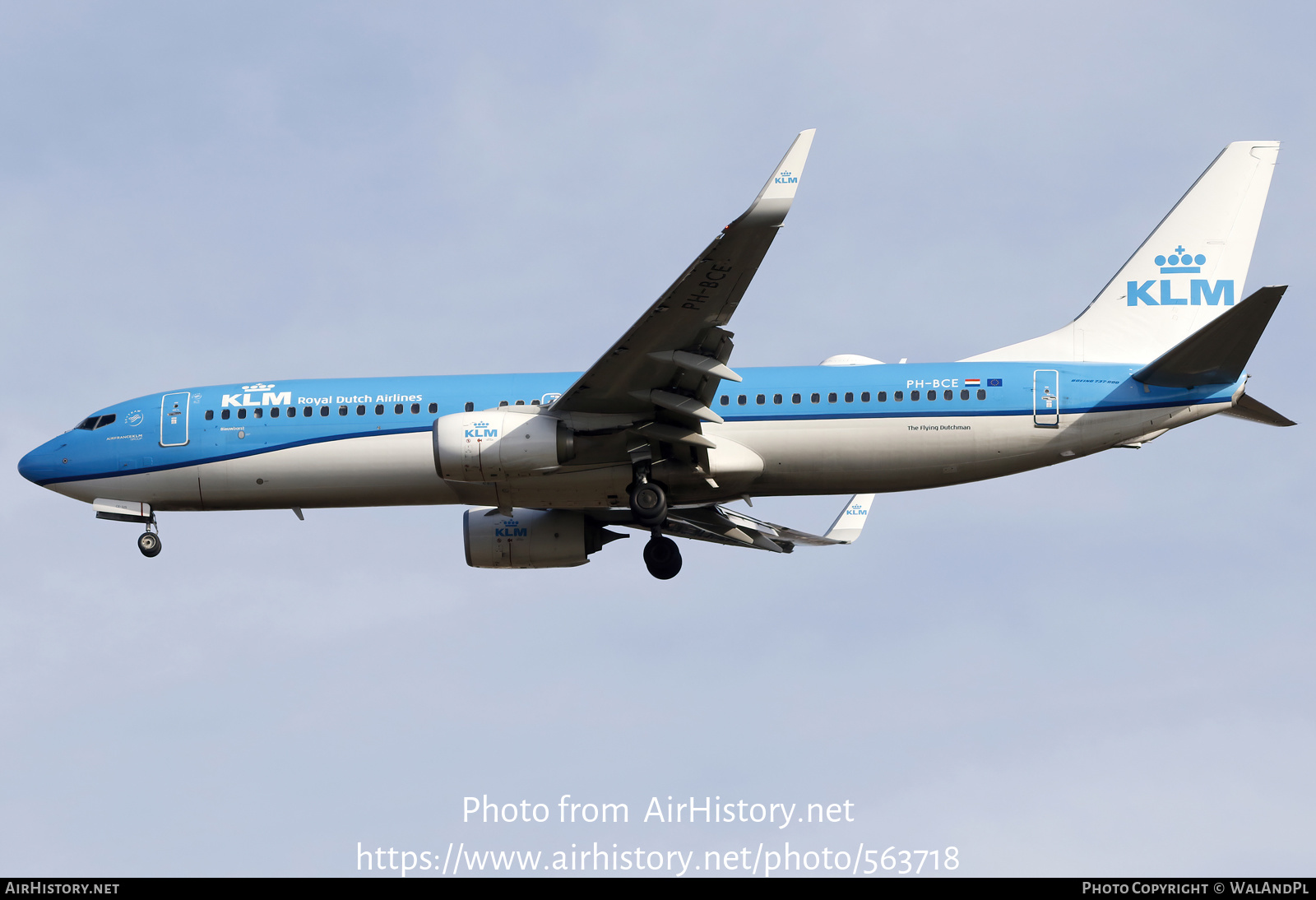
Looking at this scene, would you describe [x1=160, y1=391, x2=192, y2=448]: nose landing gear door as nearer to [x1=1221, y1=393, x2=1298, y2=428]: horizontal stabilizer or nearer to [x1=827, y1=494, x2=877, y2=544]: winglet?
[x1=827, y1=494, x2=877, y2=544]: winglet

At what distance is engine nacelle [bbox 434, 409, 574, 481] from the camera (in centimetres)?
2581

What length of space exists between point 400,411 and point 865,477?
8.88 meters

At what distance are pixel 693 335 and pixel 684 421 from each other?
2342 millimetres

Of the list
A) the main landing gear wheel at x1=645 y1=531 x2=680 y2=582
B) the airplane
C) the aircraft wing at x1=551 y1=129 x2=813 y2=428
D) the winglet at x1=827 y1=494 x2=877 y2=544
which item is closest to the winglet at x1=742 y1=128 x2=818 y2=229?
the aircraft wing at x1=551 y1=129 x2=813 y2=428

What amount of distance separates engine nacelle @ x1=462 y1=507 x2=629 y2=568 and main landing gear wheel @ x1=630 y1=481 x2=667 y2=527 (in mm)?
3793

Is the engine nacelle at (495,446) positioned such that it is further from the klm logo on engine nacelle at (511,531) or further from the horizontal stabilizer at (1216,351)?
the horizontal stabilizer at (1216,351)

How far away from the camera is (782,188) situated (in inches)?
850

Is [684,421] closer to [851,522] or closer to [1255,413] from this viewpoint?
[851,522]

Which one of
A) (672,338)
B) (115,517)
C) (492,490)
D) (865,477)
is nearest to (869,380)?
(865,477)

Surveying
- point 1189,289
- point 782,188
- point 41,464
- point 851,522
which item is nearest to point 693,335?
point 782,188

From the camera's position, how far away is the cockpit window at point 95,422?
29.8 metres

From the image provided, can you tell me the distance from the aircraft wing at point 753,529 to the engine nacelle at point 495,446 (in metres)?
6.06

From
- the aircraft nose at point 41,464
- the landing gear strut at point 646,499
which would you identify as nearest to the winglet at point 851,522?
the landing gear strut at point 646,499

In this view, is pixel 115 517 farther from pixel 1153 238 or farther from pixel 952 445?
pixel 1153 238
